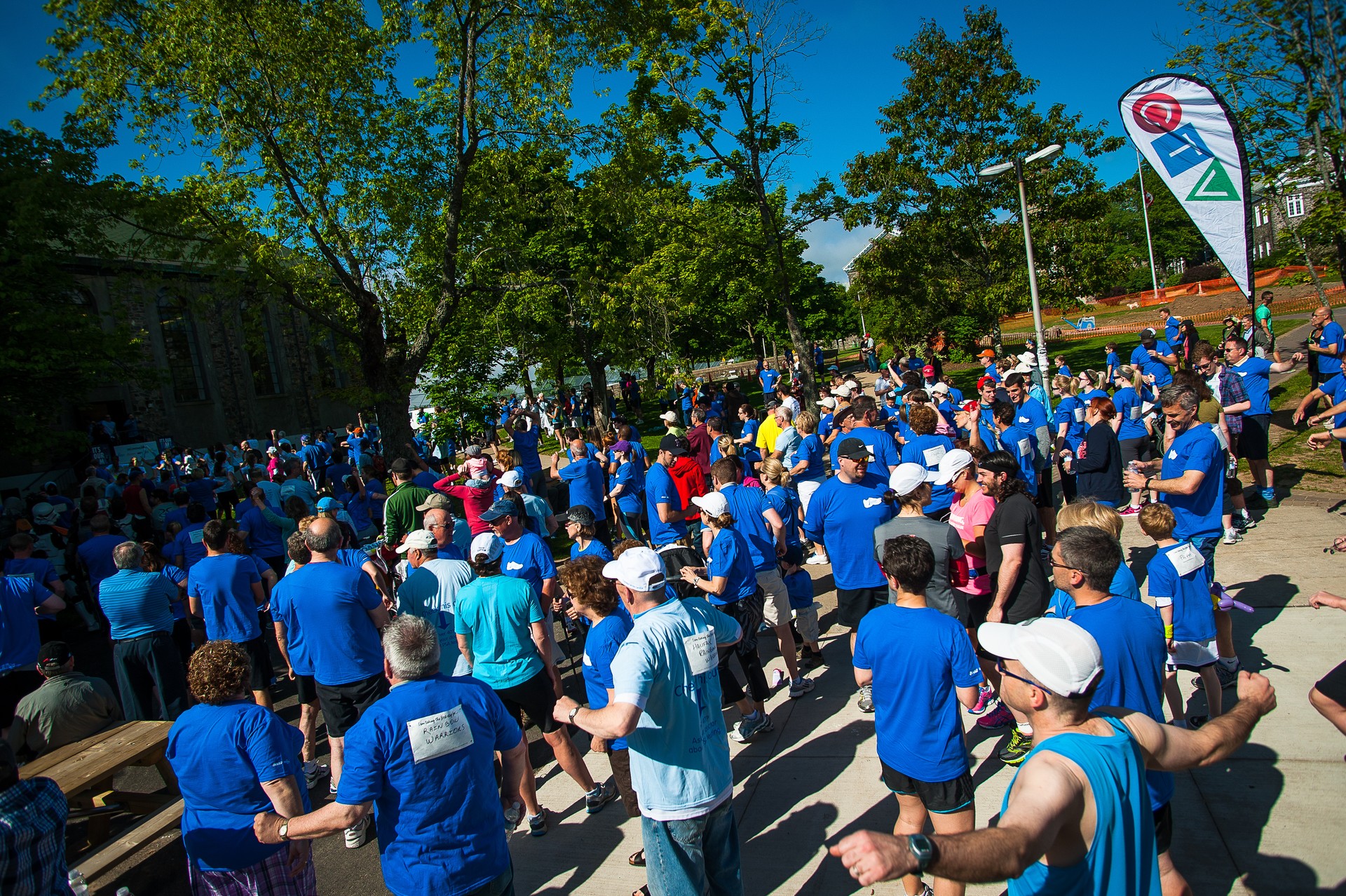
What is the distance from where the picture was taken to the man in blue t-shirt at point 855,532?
5.08m

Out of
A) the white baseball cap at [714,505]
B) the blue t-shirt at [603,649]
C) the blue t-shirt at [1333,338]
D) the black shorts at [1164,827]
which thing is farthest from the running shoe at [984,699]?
the blue t-shirt at [1333,338]

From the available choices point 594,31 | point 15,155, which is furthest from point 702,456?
point 15,155

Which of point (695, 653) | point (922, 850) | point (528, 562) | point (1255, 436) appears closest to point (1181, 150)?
point (1255, 436)

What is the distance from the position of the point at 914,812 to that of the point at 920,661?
31.3 inches

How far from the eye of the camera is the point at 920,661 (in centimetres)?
316

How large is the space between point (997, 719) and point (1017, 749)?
0.41 meters

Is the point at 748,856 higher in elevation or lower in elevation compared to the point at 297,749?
lower

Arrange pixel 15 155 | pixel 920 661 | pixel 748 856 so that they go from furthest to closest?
pixel 15 155 → pixel 748 856 → pixel 920 661

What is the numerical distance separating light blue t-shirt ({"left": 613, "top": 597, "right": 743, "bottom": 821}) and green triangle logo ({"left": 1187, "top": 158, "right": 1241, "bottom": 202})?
10.9m

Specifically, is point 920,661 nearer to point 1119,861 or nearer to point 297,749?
point 1119,861

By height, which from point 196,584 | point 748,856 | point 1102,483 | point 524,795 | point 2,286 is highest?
point 2,286

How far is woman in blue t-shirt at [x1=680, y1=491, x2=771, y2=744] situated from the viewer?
4.94m

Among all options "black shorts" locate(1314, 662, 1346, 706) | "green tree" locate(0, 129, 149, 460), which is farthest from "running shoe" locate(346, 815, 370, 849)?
"green tree" locate(0, 129, 149, 460)

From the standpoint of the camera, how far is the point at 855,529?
5.09 meters
